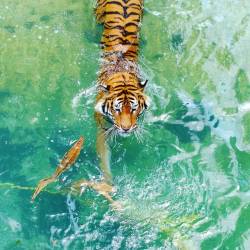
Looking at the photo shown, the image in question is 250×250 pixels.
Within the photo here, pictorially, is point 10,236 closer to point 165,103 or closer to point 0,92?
point 0,92

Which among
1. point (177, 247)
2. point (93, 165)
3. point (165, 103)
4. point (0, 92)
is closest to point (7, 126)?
point (0, 92)

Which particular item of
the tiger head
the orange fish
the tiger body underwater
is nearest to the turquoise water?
the orange fish

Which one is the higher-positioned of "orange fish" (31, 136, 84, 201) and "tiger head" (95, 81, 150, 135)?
"tiger head" (95, 81, 150, 135)

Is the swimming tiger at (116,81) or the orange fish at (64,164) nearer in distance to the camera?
the swimming tiger at (116,81)

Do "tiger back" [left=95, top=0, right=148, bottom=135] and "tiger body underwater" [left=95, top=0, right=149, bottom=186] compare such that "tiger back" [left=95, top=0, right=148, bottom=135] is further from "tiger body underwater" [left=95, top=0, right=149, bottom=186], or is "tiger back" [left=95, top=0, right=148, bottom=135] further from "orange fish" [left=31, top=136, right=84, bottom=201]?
"orange fish" [left=31, top=136, right=84, bottom=201]

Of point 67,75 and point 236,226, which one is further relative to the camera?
point 67,75

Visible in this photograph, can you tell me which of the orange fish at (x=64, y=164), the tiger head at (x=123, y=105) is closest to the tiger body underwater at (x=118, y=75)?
the tiger head at (x=123, y=105)

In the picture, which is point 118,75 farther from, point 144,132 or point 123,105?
point 144,132

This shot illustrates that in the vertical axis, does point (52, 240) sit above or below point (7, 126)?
below

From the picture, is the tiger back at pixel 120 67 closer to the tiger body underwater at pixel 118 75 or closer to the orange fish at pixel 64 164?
Answer: the tiger body underwater at pixel 118 75
